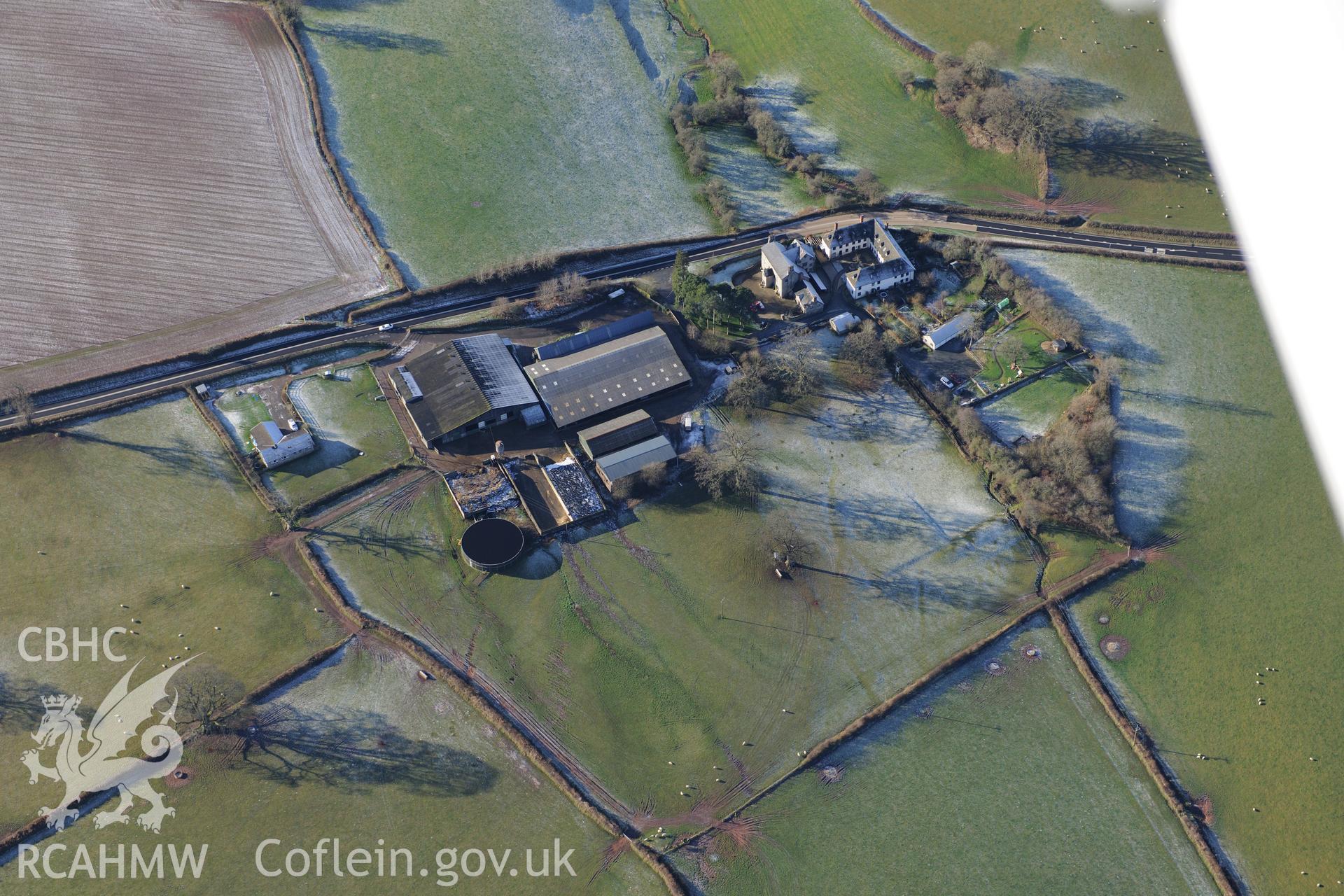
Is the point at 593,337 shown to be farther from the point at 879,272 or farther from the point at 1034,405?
the point at 1034,405

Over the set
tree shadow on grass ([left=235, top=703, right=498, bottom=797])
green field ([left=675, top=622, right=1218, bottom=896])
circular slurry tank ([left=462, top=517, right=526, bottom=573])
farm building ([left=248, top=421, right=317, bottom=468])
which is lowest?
green field ([left=675, top=622, right=1218, bottom=896])

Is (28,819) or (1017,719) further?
(1017,719)

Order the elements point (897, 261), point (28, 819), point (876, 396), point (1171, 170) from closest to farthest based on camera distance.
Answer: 1. point (28, 819)
2. point (876, 396)
3. point (897, 261)
4. point (1171, 170)

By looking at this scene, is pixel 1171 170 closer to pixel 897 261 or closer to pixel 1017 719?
pixel 897 261

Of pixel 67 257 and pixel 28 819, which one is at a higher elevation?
pixel 67 257

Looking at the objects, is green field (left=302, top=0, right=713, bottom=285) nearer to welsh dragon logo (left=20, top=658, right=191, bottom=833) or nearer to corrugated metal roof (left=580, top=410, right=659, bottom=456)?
corrugated metal roof (left=580, top=410, right=659, bottom=456)

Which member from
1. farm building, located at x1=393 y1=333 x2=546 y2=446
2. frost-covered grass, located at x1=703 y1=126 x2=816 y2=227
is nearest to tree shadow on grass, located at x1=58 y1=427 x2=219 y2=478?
farm building, located at x1=393 y1=333 x2=546 y2=446

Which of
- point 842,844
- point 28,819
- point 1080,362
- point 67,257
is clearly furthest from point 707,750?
point 67,257

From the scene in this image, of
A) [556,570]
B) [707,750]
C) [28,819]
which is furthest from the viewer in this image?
[556,570]
